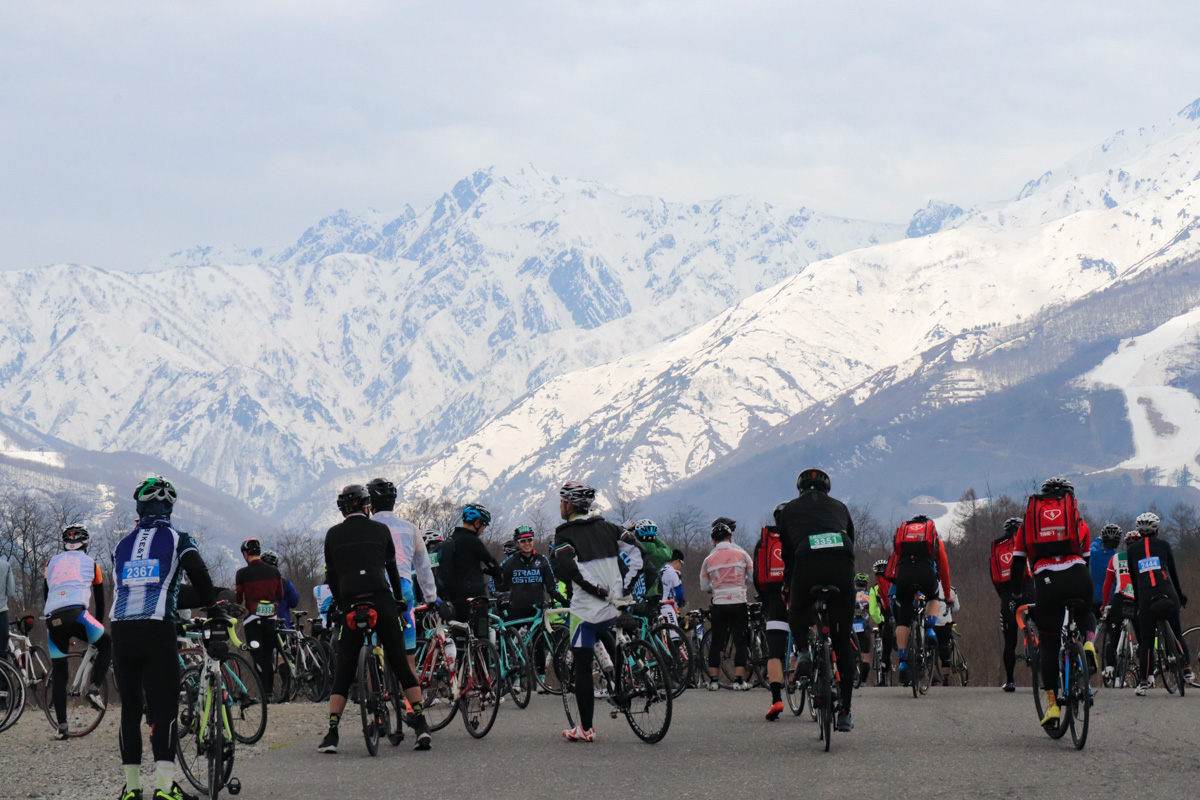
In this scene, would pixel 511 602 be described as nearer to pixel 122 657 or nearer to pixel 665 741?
pixel 665 741

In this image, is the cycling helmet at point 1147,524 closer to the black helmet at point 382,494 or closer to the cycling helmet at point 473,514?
the cycling helmet at point 473,514

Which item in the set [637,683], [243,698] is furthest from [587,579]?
[243,698]

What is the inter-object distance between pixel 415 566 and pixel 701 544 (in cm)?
14560

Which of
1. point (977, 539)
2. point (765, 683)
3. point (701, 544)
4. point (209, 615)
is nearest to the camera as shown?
point (209, 615)

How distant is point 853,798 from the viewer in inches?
340

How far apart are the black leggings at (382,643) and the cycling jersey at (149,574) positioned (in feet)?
7.98

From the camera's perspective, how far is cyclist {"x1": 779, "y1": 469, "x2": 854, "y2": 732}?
11.2 metres

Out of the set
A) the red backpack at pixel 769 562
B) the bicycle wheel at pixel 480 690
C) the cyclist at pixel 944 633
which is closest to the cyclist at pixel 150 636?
the bicycle wheel at pixel 480 690

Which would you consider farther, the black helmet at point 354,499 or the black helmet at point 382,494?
the black helmet at point 382,494

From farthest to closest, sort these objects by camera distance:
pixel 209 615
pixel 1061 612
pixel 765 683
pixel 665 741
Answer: pixel 765 683 → pixel 665 741 → pixel 1061 612 → pixel 209 615

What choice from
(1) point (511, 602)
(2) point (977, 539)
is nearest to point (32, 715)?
(1) point (511, 602)

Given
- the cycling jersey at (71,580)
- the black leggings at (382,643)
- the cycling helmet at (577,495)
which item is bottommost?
the black leggings at (382,643)

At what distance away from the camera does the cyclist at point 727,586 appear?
58.4 feet

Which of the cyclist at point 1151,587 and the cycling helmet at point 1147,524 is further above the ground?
the cycling helmet at point 1147,524
